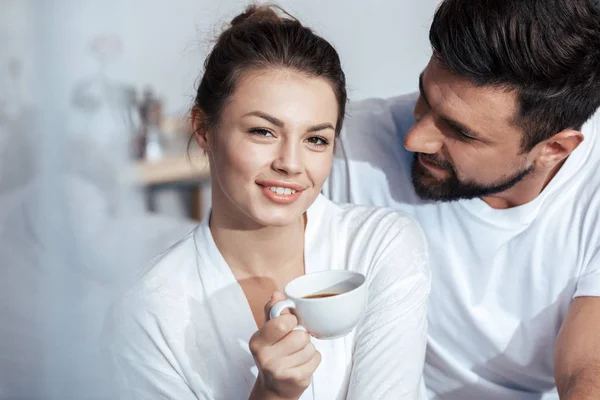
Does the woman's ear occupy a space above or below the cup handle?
above

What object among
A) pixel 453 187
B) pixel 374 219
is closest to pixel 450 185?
pixel 453 187

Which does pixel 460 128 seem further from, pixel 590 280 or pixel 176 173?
pixel 176 173

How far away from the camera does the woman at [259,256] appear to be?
1.12 m

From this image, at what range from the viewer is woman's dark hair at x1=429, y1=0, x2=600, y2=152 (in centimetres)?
120

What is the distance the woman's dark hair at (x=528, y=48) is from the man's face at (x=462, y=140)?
3 cm

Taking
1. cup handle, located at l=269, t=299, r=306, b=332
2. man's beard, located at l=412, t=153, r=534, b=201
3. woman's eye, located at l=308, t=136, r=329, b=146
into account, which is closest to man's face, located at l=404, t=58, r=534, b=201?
man's beard, located at l=412, t=153, r=534, b=201

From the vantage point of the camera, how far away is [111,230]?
63cm

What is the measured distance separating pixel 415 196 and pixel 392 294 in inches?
A: 14.6

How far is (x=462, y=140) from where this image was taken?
4.39ft

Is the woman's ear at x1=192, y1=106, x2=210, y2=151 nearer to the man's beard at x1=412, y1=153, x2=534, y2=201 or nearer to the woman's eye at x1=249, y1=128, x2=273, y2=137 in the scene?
the woman's eye at x1=249, y1=128, x2=273, y2=137

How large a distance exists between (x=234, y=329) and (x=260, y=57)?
479 mm

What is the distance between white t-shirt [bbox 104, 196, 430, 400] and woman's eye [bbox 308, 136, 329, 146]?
0.22 meters

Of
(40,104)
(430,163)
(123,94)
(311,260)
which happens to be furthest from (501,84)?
(40,104)

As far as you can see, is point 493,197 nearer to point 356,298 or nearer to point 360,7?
point 360,7
